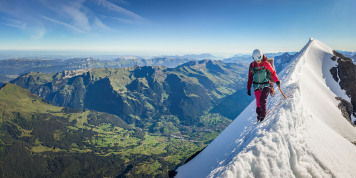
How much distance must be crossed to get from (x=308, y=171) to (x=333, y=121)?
19617 mm


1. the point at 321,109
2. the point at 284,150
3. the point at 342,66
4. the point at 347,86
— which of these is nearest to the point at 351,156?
the point at 284,150

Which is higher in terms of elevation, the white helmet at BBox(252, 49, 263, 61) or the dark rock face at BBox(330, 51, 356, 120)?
the white helmet at BBox(252, 49, 263, 61)

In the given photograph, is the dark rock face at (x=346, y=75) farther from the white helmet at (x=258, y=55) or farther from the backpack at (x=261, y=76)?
the white helmet at (x=258, y=55)

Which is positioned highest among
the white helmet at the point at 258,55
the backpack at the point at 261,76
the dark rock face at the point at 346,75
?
the white helmet at the point at 258,55

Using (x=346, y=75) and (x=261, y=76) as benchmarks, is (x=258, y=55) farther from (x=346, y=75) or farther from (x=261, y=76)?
(x=346, y=75)

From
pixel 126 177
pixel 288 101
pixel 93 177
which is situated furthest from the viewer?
pixel 93 177

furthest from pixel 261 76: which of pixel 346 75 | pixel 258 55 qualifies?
pixel 346 75

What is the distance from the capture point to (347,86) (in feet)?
145

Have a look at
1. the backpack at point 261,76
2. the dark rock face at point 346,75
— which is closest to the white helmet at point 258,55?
the backpack at point 261,76

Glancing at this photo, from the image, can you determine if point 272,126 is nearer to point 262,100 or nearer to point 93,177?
point 262,100

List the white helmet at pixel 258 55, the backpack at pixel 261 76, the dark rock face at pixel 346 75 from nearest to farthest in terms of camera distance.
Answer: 1. the white helmet at pixel 258 55
2. the backpack at pixel 261 76
3. the dark rock face at pixel 346 75

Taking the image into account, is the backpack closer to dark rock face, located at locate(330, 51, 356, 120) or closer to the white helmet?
the white helmet

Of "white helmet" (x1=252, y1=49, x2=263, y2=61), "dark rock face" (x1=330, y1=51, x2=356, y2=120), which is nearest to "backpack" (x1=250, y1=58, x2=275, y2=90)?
"white helmet" (x1=252, y1=49, x2=263, y2=61)

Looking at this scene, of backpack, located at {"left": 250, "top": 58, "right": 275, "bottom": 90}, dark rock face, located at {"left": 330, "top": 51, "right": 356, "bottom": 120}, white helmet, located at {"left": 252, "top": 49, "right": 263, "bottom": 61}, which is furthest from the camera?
dark rock face, located at {"left": 330, "top": 51, "right": 356, "bottom": 120}
